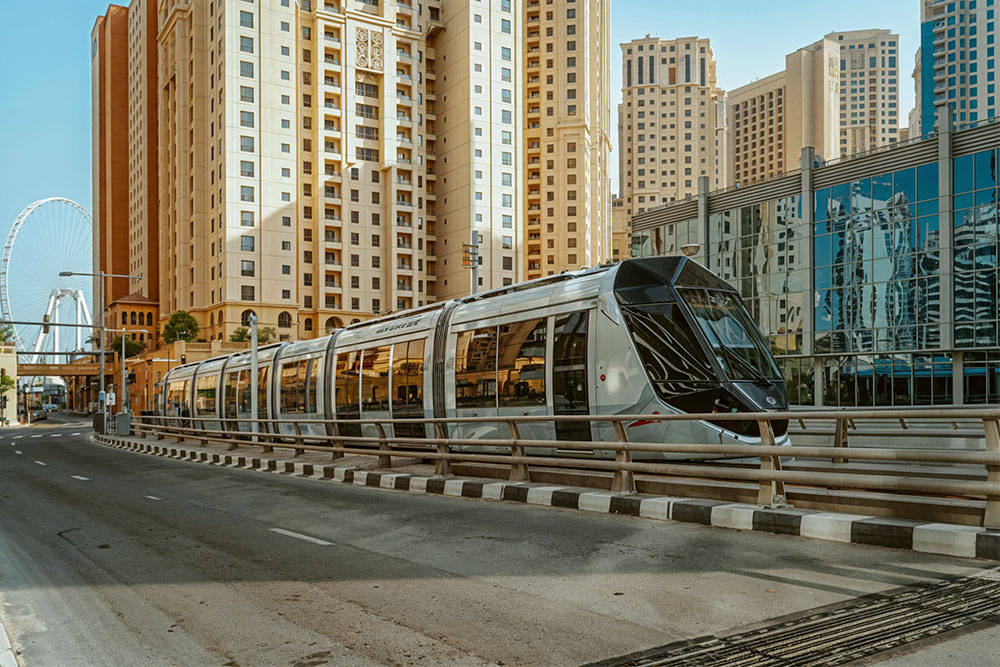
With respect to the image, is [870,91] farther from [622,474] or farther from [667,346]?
[622,474]

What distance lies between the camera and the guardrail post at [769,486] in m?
8.39

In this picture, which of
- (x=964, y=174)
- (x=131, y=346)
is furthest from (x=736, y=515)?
(x=131, y=346)

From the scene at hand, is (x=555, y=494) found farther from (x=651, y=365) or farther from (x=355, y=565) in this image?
(x=355, y=565)

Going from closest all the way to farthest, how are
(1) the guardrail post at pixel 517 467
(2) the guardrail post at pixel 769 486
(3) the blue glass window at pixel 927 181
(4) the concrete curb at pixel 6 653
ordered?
(4) the concrete curb at pixel 6 653, (2) the guardrail post at pixel 769 486, (1) the guardrail post at pixel 517 467, (3) the blue glass window at pixel 927 181

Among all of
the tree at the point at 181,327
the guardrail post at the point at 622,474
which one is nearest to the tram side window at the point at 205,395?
the guardrail post at the point at 622,474

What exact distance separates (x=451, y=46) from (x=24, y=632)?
104 meters

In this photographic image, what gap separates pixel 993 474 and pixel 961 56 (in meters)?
125

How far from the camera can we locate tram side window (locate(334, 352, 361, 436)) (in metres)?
21.6

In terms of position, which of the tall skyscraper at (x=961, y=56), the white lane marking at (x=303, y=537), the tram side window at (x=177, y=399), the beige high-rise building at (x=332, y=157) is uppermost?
the tall skyscraper at (x=961, y=56)

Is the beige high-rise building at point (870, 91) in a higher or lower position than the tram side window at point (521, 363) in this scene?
higher

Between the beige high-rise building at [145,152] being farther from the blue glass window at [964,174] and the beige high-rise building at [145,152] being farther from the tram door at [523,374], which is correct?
the tram door at [523,374]

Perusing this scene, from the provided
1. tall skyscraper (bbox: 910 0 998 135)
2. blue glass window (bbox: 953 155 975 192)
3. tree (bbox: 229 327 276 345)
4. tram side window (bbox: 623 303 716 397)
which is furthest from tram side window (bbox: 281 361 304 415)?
tall skyscraper (bbox: 910 0 998 135)

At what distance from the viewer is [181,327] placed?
284 feet

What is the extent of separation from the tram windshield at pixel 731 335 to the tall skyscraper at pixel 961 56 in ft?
377
